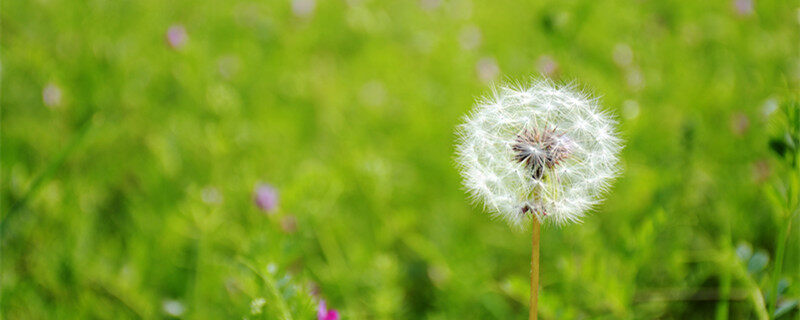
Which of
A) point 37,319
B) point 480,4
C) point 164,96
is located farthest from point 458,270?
point 480,4

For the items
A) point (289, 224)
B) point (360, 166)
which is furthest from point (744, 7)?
point (289, 224)

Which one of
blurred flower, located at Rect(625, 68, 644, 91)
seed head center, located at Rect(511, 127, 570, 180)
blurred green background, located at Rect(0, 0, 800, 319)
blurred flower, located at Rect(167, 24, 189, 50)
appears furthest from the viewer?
blurred flower, located at Rect(167, 24, 189, 50)

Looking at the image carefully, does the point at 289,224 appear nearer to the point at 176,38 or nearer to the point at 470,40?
the point at 176,38

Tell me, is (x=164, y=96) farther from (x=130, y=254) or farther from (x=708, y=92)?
(x=708, y=92)

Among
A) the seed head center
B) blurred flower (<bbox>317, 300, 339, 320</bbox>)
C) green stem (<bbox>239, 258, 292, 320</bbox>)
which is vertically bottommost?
blurred flower (<bbox>317, 300, 339, 320</bbox>)

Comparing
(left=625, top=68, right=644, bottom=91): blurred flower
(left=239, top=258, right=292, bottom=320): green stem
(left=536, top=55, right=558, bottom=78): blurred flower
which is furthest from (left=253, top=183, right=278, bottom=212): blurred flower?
(left=625, top=68, right=644, bottom=91): blurred flower

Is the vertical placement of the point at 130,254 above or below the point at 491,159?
above

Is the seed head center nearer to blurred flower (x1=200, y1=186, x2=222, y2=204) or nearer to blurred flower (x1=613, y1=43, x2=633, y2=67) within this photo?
blurred flower (x1=200, y1=186, x2=222, y2=204)
